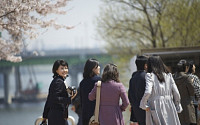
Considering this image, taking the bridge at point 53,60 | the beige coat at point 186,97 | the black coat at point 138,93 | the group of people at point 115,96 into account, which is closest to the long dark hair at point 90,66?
the group of people at point 115,96

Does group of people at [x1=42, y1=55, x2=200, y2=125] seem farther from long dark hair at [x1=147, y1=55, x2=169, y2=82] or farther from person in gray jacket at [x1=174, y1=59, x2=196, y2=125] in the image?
person in gray jacket at [x1=174, y1=59, x2=196, y2=125]

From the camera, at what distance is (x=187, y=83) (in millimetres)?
7391

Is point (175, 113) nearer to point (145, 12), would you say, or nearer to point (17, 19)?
point (17, 19)

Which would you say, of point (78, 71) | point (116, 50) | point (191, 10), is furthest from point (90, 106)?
point (78, 71)

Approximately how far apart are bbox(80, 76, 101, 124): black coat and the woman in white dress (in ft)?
2.48

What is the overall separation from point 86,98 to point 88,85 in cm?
18

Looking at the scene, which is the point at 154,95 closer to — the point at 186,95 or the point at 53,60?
the point at 186,95

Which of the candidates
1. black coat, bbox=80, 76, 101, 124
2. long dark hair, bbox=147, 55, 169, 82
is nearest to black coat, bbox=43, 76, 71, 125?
black coat, bbox=80, 76, 101, 124

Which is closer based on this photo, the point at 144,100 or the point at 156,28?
the point at 144,100

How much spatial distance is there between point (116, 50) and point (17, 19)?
14.5 meters

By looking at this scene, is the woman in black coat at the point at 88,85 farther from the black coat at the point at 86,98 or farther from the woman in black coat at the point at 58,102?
the woman in black coat at the point at 58,102

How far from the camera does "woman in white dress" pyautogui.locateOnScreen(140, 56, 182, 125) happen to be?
5.61 m

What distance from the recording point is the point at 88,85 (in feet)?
20.0

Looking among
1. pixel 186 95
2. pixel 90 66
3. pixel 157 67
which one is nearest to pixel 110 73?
pixel 90 66
